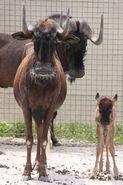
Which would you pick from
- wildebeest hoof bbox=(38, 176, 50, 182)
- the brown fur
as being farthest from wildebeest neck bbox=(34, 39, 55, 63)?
wildebeest hoof bbox=(38, 176, 50, 182)

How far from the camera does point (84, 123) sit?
39.5 ft

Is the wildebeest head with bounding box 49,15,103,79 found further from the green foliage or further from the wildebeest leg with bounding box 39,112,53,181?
the wildebeest leg with bounding box 39,112,53,181

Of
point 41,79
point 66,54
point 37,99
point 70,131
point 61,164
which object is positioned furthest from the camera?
point 70,131

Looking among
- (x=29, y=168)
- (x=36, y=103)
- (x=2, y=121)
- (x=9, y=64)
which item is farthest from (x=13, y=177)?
(x=2, y=121)

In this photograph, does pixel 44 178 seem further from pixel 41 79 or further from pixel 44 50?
pixel 44 50

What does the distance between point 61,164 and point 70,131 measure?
3.76 meters

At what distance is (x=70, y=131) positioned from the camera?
1169cm

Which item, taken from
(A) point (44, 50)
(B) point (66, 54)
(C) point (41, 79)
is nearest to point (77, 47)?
(B) point (66, 54)

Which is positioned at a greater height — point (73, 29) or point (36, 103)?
point (73, 29)

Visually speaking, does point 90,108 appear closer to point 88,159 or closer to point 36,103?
point 88,159

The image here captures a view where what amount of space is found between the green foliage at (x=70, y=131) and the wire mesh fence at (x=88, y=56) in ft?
0.87

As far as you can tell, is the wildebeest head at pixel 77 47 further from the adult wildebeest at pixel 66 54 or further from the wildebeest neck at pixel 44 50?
the wildebeest neck at pixel 44 50

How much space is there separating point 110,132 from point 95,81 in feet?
17.2

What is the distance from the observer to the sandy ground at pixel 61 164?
6.46m
